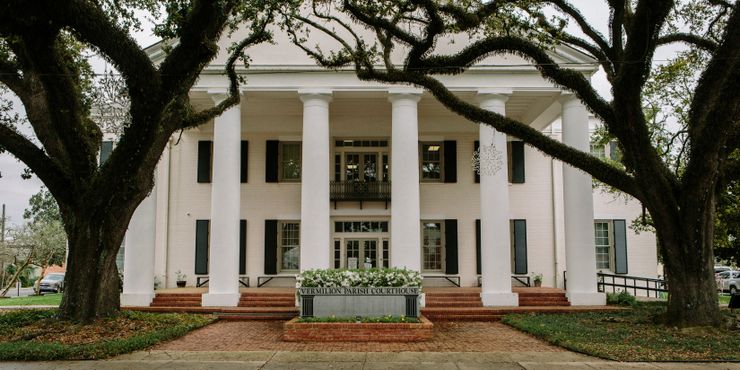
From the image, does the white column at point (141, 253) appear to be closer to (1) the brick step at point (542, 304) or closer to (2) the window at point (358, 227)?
(2) the window at point (358, 227)

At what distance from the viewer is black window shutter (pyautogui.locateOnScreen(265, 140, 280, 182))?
20.8 metres

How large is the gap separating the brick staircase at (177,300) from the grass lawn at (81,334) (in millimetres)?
2746

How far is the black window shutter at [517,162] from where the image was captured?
69.9 ft

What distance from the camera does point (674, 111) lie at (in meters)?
17.2

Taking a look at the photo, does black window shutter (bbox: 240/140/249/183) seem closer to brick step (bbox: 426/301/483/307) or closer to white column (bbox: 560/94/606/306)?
brick step (bbox: 426/301/483/307)

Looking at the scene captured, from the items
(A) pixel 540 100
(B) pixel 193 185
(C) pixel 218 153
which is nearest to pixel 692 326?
(A) pixel 540 100

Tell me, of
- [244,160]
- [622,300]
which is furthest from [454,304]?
[244,160]

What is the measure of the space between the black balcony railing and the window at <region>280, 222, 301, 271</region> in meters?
1.83

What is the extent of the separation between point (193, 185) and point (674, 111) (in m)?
15.8

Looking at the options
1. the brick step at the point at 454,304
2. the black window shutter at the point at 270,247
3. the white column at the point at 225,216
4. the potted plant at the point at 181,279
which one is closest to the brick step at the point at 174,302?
the white column at the point at 225,216

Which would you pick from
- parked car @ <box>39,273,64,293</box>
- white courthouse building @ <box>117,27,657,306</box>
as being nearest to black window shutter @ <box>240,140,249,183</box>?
white courthouse building @ <box>117,27,657,306</box>

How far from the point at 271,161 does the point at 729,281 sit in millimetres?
25233

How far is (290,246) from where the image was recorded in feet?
68.0

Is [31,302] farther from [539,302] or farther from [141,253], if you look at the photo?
[539,302]
